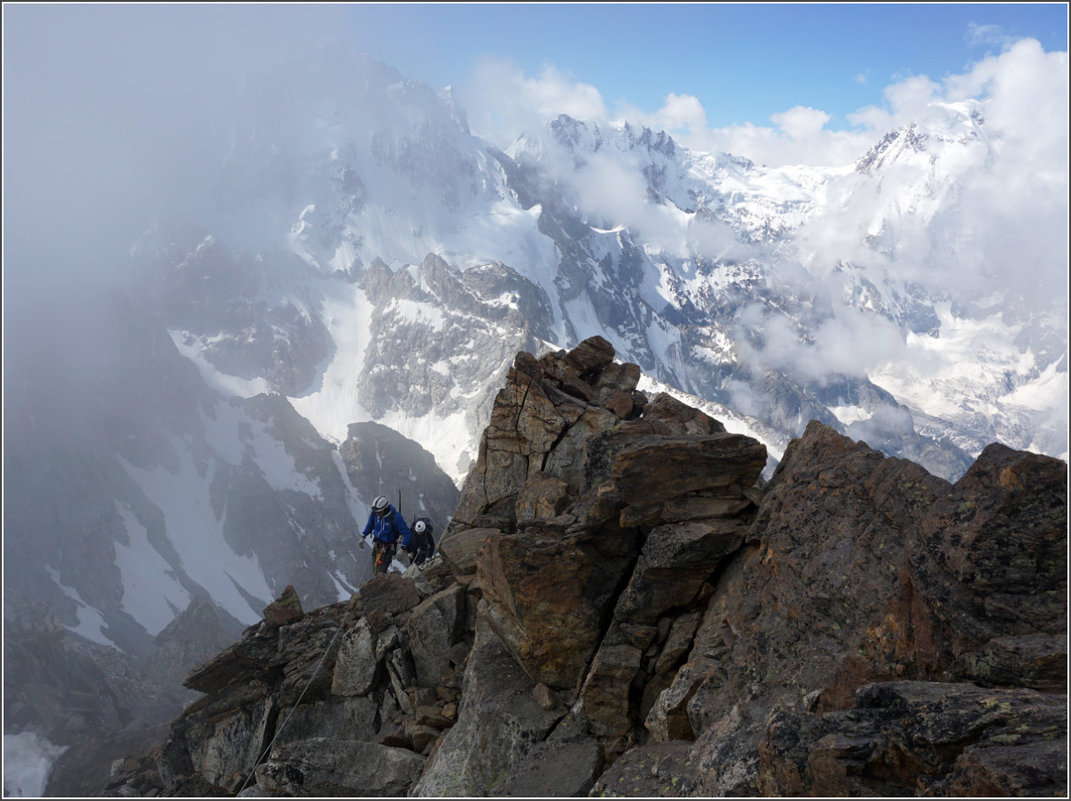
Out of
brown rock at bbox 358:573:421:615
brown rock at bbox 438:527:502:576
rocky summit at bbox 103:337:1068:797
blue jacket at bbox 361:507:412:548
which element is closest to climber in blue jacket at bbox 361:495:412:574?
blue jacket at bbox 361:507:412:548

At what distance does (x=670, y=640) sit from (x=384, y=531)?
17.1m

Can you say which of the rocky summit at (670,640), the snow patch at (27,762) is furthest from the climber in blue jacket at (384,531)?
the snow patch at (27,762)

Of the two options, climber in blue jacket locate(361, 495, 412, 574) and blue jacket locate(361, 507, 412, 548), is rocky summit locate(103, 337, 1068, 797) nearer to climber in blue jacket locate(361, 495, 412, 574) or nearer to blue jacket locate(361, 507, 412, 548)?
climber in blue jacket locate(361, 495, 412, 574)

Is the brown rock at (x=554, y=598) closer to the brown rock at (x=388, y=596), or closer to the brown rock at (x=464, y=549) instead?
the brown rock at (x=464, y=549)

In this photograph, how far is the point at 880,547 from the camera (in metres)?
14.7

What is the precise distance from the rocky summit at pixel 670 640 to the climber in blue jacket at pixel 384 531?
6.01ft

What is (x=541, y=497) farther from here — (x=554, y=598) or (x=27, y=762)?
(x=27, y=762)

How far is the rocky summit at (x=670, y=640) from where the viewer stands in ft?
34.8

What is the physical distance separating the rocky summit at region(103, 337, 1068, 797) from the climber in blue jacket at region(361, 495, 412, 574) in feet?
6.01

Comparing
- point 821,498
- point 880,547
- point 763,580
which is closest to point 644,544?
point 763,580

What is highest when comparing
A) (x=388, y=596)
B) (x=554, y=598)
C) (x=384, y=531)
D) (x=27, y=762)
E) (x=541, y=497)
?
(x=541, y=497)

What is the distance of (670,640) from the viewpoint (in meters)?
17.9

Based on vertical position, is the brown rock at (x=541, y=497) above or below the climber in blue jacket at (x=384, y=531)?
above

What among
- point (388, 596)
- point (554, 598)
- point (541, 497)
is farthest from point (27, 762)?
point (554, 598)
